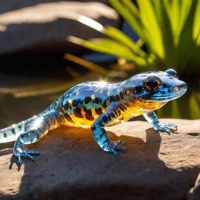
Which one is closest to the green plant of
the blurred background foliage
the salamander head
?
the blurred background foliage

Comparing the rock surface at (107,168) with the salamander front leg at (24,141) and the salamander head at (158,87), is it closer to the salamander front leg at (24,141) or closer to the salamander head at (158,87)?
the salamander front leg at (24,141)

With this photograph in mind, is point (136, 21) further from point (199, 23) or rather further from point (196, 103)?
point (196, 103)

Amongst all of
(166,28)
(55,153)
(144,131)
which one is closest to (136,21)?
(166,28)

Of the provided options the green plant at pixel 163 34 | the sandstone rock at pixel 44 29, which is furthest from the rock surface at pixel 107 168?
the sandstone rock at pixel 44 29

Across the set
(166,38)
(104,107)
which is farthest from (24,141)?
(166,38)

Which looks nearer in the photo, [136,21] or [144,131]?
[144,131]

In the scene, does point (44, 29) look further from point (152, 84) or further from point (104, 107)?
point (152, 84)
